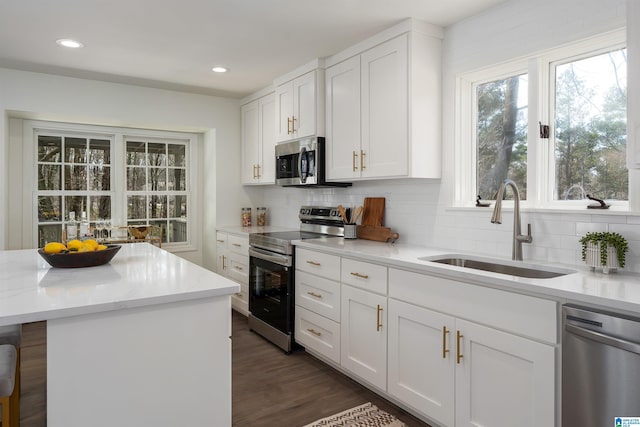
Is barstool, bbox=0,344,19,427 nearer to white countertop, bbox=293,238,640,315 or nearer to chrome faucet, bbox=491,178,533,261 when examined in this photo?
white countertop, bbox=293,238,640,315

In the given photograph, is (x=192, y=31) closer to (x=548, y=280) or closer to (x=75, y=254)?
(x=75, y=254)

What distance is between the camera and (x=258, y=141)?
4602mm

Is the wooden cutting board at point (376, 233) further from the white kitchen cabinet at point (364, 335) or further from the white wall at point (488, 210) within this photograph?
the white kitchen cabinet at point (364, 335)

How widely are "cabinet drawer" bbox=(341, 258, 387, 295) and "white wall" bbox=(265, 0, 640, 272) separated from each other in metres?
0.64

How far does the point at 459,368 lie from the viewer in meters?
2.01

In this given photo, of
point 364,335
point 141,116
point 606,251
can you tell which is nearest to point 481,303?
point 606,251

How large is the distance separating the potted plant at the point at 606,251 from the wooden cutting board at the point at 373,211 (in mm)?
1562

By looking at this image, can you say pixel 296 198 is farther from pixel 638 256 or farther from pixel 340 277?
pixel 638 256

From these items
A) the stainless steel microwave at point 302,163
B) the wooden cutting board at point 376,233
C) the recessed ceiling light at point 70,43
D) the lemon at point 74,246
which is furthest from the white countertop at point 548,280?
the recessed ceiling light at point 70,43

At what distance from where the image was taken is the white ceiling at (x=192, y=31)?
2539 millimetres

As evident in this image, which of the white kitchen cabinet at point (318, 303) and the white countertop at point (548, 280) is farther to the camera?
the white kitchen cabinet at point (318, 303)

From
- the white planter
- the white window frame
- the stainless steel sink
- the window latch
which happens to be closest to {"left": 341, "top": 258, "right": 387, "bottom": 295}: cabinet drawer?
the stainless steel sink

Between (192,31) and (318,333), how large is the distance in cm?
237

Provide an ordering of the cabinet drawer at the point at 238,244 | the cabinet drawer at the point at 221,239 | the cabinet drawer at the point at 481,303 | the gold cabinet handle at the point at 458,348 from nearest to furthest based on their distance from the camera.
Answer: the cabinet drawer at the point at 481,303, the gold cabinet handle at the point at 458,348, the cabinet drawer at the point at 238,244, the cabinet drawer at the point at 221,239
